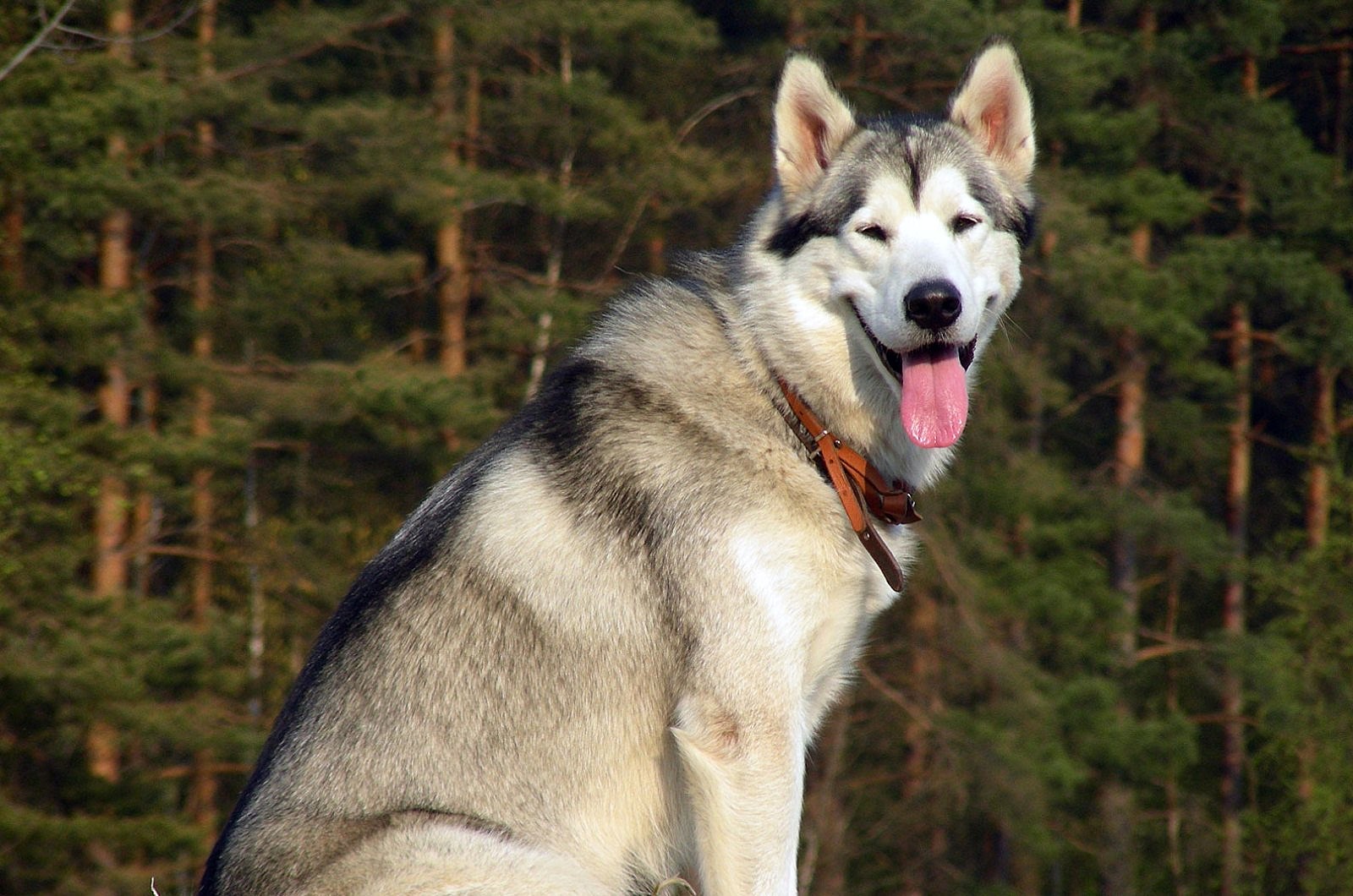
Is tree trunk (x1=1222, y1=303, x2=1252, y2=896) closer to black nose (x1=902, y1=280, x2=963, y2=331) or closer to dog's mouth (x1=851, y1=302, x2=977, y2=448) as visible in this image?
dog's mouth (x1=851, y1=302, x2=977, y2=448)

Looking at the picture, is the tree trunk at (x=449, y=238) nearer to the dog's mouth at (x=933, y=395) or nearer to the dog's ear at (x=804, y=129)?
the dog's ear at (x=804, y=129)

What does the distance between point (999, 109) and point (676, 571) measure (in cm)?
170

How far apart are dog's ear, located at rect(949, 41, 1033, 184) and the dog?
0.04ft

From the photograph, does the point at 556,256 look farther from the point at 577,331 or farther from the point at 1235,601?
the point at 1235,601

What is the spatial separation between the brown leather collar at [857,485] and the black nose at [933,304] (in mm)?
392

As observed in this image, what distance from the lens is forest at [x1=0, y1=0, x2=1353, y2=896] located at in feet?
56.0

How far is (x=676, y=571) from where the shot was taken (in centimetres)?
369

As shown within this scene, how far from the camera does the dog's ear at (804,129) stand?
13.3 feet

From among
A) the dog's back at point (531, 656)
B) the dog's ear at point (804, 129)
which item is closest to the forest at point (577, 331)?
the dog's back at point (531, 656)

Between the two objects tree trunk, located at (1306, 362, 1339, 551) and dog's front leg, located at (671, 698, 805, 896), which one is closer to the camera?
dog's front leg, located at (671, 698, 805, 896)

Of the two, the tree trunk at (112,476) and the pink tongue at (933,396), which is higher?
the pink tongue at (933,396)

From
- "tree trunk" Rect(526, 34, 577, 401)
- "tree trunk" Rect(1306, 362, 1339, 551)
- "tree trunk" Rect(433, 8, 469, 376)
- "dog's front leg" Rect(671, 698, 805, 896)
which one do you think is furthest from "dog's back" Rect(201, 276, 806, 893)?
"tree trunk" Rect(1306, 362, 1339, 551)

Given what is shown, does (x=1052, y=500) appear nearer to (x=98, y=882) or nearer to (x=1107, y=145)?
(x=1107, y=145)

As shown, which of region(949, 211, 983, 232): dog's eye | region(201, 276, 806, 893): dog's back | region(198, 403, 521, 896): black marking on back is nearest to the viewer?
region(201, 276, 806, 893): dog's back
